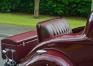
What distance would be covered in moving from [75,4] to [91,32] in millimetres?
15630

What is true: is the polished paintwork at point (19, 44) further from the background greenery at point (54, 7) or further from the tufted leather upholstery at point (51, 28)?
the background greenery at point (54, 7)

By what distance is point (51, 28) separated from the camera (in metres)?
5.04

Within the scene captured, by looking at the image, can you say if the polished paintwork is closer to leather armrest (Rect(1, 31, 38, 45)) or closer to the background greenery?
leather armrest (Rect(1, 31, 38, 45))

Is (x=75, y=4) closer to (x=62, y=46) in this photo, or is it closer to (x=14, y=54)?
(x=14, y=54)

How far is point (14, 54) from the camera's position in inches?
218

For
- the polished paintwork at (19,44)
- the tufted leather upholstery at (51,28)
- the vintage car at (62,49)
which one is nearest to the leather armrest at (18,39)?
the polished paintwork at (19,44)

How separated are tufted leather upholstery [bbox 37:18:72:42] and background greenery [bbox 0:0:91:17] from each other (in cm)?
1324

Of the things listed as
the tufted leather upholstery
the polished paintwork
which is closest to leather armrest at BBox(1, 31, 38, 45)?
the polished paintwork

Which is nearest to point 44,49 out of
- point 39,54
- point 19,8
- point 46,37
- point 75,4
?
point 39,54

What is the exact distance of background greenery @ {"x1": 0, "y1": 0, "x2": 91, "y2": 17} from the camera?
19.3 m

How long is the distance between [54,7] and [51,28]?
15.3 meters

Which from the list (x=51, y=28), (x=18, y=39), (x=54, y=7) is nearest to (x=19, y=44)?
(x=18, y=39)

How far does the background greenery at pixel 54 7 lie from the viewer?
19281 millimetres

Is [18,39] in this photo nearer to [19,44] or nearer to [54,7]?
[19,44]
